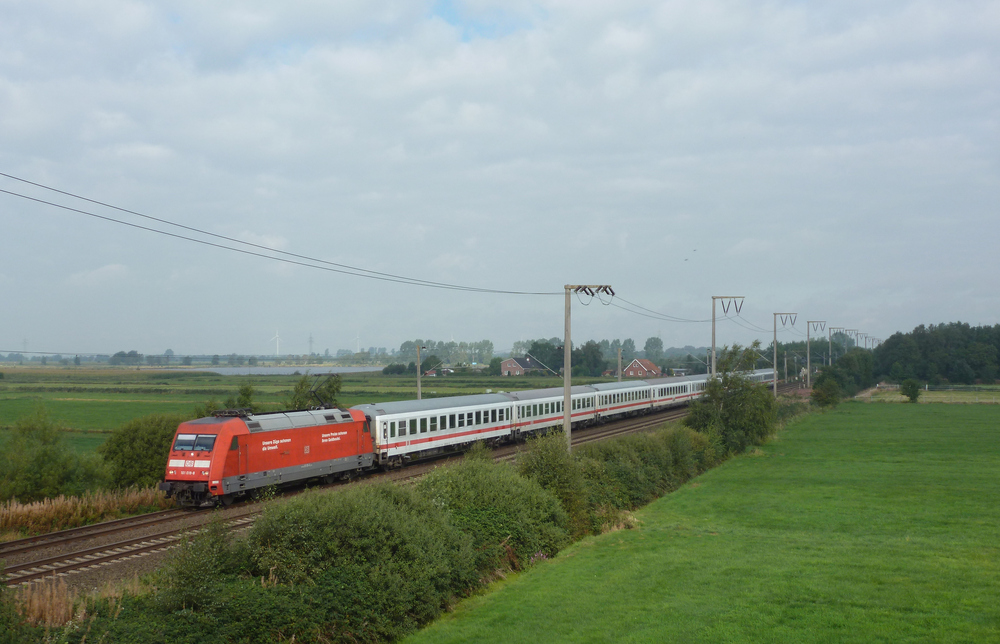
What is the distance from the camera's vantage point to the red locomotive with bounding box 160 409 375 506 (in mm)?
23484

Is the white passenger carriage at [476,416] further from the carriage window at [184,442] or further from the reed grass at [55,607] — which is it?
the reed grass at [55,607]

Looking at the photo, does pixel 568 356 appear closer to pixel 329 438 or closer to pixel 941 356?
pixel 329 438

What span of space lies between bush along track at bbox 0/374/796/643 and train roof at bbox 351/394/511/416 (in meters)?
11.8

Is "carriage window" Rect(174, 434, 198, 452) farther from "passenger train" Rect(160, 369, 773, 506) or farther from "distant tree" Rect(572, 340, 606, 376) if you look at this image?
"distant tree" Rect(572, 340, 606, 376)

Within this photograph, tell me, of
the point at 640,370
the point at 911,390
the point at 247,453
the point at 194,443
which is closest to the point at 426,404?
the point at 247,453

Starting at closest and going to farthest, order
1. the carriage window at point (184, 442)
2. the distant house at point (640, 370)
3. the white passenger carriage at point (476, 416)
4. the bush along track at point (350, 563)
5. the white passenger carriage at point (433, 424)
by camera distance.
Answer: the bush along track at point (350, 563), the carriage window at point (184, 442), the white passenger carriage at point (433, 424), the white passenger carriage at point (476, 416), the distant house at point (640, 370)

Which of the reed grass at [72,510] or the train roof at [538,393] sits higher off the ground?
the train roof at [538,393]

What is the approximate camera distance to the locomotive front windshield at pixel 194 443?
77.4 feet

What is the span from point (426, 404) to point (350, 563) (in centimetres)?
2414

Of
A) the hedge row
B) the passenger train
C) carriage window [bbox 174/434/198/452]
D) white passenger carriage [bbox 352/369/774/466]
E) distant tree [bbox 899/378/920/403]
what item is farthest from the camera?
distant tree [bbox 899/378/920/403]

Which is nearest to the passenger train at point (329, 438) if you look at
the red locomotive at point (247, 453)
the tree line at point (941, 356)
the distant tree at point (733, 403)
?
the red locomotive at point (247, 453)

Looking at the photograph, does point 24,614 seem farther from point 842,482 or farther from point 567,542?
point 842,482

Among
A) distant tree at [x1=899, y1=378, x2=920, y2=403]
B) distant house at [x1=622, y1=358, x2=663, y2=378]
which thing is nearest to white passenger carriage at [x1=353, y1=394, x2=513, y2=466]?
distant tree at [x1=899, y1=378, x2=920, y2=403]

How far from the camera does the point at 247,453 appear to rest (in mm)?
24609
